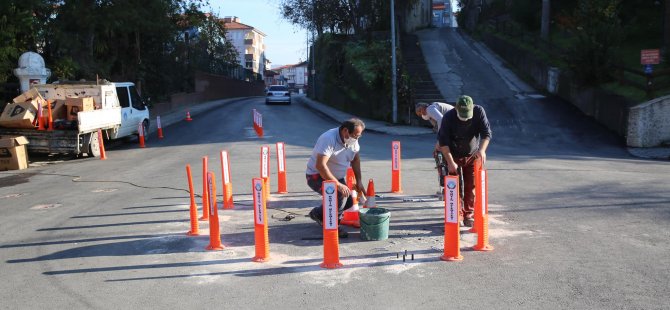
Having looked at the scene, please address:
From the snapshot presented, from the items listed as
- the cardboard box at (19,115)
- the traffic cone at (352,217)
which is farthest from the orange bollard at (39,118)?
the traffic cone at (352,217)

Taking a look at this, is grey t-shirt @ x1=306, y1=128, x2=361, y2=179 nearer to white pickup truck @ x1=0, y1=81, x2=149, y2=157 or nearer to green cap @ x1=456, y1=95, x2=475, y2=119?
green cap @ x1=456, y1=95, x2=475, y2=119

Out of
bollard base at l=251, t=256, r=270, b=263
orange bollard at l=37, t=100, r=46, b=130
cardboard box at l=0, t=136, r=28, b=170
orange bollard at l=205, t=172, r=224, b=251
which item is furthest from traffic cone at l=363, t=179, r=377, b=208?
orange bollard at l=37, t=100, r=46, b=130

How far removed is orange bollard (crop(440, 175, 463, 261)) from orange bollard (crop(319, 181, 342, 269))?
1177mm

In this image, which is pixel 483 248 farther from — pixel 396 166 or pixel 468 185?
pixel 396 166

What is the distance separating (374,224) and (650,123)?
44.7 feet

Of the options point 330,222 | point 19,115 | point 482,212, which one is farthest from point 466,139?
point 19,115

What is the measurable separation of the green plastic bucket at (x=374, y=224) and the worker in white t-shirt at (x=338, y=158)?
277 millimetres

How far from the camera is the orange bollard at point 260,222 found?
5984 mm

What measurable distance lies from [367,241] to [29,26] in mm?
18289

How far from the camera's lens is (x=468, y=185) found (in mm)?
7699

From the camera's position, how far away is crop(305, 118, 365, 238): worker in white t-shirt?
6.70 meters

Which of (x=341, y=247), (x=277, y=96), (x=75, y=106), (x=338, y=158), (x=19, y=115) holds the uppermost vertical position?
(x=75, y=106)

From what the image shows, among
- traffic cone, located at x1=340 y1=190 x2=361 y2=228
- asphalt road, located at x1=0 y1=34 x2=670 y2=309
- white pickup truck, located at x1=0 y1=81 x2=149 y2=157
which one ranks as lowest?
asphalt road, located at x1=0 y1=34 x2=670 y2=309

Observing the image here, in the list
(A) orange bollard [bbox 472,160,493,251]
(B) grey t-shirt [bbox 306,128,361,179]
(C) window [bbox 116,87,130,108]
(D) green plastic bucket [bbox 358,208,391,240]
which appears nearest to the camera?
(A) orange bollard [bbox 472,160,493,251]
